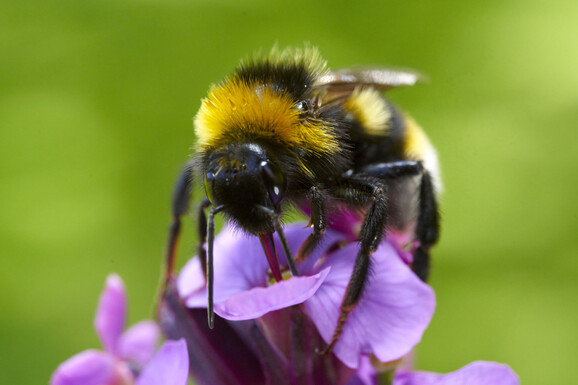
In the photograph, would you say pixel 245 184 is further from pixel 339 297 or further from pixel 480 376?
pixel 480 376

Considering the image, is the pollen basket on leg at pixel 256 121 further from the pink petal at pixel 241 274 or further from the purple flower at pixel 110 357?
the purple flower at pixel 110 357

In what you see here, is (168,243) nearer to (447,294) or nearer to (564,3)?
(447,294)

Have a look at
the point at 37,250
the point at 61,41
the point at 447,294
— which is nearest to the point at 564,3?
the point at 447,294

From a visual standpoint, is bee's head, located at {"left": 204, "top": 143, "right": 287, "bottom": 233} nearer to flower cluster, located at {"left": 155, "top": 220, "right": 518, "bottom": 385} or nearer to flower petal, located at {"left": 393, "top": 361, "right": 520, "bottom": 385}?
flower cluster, located at {"left": 155, "top": 220, "right": 518, "bottom": 385}

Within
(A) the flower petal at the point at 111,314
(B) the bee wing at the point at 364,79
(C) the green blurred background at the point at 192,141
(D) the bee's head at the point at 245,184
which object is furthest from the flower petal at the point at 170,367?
(C) the green blurred background at the point at 192,141

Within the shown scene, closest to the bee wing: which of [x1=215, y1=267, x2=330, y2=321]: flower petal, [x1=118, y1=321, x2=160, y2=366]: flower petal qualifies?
[x1=215, y1=267, x2=330, y2=321]: flower petal

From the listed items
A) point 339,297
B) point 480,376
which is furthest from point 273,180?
point 480,376
